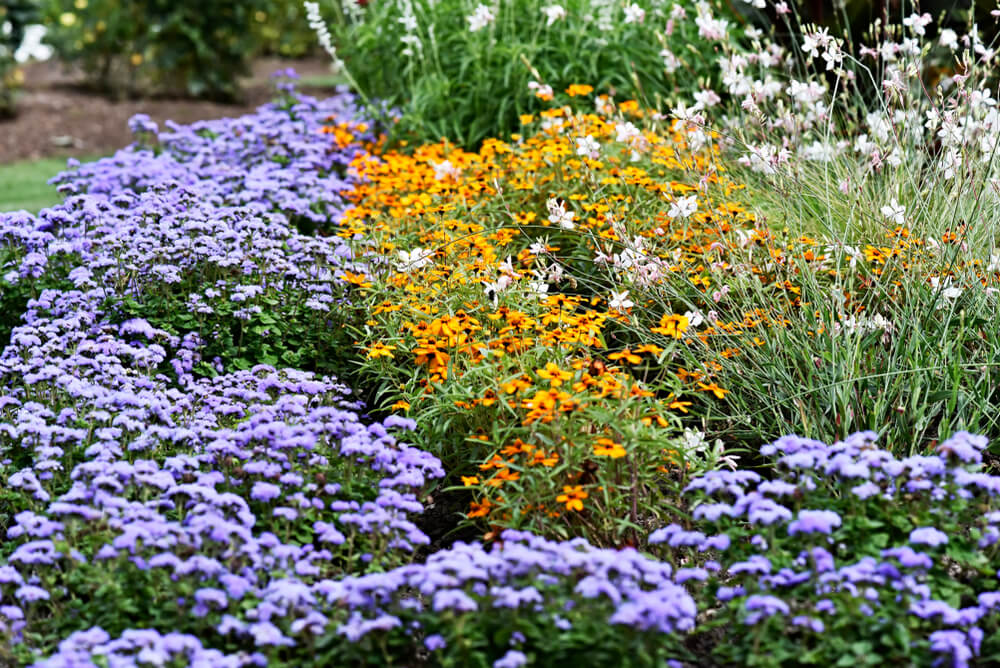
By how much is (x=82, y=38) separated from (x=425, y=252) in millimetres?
8250

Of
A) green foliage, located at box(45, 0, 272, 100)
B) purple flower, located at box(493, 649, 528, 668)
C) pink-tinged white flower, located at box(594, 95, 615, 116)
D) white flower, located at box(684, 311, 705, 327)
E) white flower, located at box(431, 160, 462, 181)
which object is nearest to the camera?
purple flower, located at box(493, 649, 528, 668)

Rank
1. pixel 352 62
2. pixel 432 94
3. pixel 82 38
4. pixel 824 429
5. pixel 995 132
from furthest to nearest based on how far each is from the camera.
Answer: pixel 82 38, pixel 352 62, pixel 432 94, pixel 995 132, pixel 824 429

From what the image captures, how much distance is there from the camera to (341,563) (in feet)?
10.9

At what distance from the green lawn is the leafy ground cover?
238 centimetres

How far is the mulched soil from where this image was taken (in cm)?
1030

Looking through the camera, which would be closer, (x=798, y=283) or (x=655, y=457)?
(x=655, y=457)

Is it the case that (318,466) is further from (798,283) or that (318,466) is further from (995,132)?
(995,132)

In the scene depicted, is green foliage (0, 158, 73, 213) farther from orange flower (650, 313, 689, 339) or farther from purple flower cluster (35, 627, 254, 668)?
purple flower cluster (35, 627, 254, 668)

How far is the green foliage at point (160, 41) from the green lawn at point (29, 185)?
1.76 meters

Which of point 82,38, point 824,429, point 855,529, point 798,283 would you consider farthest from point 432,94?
point 82,38

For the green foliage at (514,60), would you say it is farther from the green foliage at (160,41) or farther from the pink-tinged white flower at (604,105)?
the green foliage at (160,41)

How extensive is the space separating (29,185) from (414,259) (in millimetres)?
5704

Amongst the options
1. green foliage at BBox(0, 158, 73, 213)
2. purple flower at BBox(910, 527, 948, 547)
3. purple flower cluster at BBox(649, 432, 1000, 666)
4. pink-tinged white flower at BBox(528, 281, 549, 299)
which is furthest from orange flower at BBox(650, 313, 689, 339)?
green foliage at BBox(0, 158, 73, 213)

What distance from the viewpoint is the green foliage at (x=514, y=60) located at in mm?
6734
